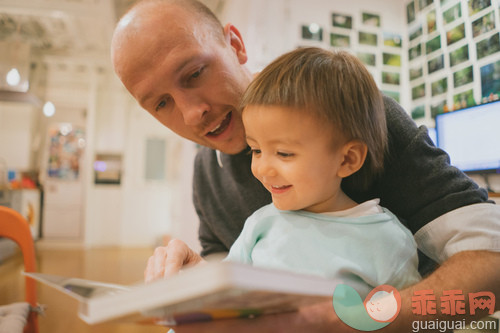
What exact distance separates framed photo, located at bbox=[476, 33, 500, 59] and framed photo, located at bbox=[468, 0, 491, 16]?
0.05 meters

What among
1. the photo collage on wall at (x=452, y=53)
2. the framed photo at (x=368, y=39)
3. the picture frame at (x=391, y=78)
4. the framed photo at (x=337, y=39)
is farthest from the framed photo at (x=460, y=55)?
the framed photo at (x=337, y=39)

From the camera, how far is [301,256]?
533 millimetres

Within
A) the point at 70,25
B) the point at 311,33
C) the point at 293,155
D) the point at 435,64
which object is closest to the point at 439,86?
the point at 435,64

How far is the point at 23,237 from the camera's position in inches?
34.0

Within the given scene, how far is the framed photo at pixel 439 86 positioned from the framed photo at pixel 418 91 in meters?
0.03

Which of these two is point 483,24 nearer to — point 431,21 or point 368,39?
point 431,21

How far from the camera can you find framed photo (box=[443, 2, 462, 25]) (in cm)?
57

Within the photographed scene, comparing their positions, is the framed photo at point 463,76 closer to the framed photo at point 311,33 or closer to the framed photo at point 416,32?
the framed photo at point 416,32

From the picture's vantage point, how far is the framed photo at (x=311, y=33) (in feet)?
7.36

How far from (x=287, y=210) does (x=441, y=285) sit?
269 mm

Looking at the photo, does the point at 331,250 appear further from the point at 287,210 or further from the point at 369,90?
the point at 369,90

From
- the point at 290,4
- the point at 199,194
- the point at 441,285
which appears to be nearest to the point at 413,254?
the point at 441,285

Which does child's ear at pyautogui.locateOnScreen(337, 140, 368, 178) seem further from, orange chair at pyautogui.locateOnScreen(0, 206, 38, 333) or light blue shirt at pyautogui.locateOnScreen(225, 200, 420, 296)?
orange chair at pyautogui.locateOnScreen(0, 206, 38, 333)

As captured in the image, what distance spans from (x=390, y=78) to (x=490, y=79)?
0.56m
